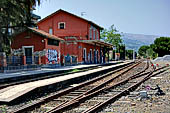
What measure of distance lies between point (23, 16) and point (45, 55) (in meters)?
5.87

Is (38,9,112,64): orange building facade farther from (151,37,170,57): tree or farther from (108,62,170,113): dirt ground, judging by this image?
(151,37,170,57): tree

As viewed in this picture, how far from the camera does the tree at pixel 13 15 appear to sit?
2075 cm

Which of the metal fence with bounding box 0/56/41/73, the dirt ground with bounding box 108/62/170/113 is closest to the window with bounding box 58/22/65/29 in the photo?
the metal fence with bounding box 0/56/41/73

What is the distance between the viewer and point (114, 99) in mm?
7348

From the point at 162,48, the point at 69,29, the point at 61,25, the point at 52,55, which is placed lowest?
the point at 52,55

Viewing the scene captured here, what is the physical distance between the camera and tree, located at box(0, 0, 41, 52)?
20750 mm

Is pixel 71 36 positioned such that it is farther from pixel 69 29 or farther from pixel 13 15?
pixel 13 15

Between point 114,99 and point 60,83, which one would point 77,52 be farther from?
point 114,99

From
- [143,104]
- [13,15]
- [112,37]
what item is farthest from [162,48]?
[143,104]

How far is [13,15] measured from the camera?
70.1 ft

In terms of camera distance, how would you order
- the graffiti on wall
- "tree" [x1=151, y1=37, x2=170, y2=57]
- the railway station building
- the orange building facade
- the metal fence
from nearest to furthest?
the metal fence, the graffiti on wall, the railway station building, the orange building facade, "tree" [x1=151, y1=37, x2=170, y2=57]

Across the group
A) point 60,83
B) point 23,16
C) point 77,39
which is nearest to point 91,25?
point 77,39

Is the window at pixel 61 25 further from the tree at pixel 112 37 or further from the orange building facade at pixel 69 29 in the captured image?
the tree at pixel 112 37

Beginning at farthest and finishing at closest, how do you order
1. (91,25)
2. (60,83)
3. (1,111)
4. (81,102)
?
1. (91,25)
2. (60,83)
3. (81,102)
4. (1,111)
